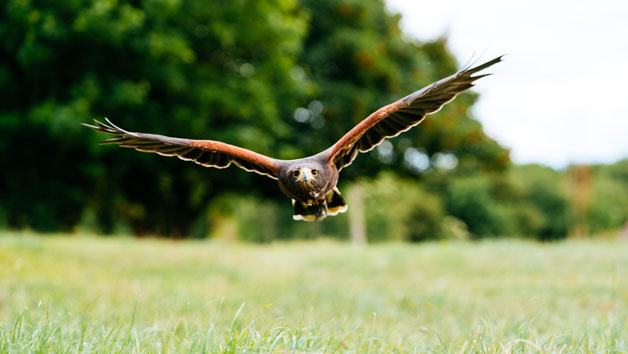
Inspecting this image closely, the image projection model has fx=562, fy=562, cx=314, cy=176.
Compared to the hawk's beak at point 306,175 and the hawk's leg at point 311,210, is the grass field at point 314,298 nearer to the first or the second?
the hawk's leg at point 311,210

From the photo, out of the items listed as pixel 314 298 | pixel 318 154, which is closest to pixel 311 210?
pixel 318 154

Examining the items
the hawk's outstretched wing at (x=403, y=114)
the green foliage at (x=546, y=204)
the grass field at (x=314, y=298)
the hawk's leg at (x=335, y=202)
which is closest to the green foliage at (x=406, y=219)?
the green foliage at (x=546, y=204)

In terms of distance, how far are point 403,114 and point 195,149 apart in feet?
3.91

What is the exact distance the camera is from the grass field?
9.35ft

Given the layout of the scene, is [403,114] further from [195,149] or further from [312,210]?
[195,149]

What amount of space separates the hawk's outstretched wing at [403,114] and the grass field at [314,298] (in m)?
0.95

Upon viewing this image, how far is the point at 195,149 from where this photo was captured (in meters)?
3.18

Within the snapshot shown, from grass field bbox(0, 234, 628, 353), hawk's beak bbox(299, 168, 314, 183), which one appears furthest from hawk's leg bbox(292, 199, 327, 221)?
grass field bbox(0, 234, 628, 353)

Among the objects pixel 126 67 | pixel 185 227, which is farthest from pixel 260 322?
pixel 185 227

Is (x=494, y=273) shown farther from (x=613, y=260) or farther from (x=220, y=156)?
(x=220, y=156)

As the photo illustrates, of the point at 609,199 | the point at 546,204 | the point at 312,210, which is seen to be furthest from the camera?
the point at 546,204

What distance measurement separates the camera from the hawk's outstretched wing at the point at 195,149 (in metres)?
2.85

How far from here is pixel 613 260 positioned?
30.9ft

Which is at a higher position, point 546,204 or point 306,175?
point 546,204
